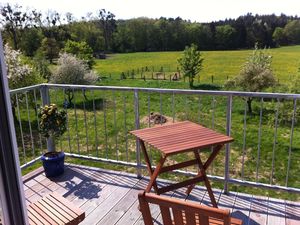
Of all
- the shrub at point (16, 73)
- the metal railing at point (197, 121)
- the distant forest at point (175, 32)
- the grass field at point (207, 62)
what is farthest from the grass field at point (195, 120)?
the distant forest at point (175, 32)

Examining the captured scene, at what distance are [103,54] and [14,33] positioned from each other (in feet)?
42.6

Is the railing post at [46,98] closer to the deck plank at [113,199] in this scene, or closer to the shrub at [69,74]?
the deck plank at [113,199]

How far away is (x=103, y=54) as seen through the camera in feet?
115

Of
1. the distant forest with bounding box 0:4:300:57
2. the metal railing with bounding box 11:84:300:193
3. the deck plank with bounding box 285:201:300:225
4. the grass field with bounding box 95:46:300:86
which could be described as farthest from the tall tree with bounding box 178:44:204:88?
the deck plank with bounding box 285:201:300:225

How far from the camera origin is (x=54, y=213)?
2092 millimetres

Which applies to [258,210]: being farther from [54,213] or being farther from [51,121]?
[51,121]

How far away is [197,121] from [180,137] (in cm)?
640

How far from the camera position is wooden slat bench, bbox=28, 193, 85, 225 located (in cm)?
201

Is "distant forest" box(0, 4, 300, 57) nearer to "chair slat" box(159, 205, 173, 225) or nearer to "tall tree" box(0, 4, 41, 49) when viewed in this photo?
"tall tree" box(0, 4, 41, 49)

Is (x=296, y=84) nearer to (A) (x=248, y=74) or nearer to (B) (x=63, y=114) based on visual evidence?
(A) (x=248, y=74)

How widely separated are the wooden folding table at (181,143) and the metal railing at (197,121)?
0.34m

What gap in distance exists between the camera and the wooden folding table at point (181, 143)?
2.56 meters

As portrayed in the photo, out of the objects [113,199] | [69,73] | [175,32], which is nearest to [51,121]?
[113,199]

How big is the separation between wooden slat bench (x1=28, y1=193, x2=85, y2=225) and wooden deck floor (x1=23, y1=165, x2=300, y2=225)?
0.74m
